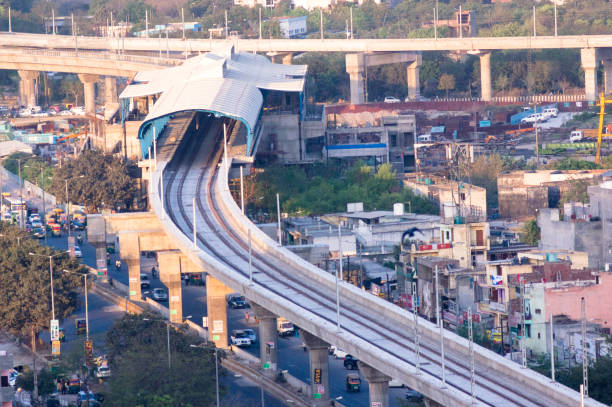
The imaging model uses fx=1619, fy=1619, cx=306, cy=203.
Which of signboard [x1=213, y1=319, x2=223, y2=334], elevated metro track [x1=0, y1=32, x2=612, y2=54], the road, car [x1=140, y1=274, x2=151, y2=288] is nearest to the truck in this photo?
the road

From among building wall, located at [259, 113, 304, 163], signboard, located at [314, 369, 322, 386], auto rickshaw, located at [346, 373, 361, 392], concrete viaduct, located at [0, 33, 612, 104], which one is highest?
concrete viaduct, located at [0, 33, 612, 104]

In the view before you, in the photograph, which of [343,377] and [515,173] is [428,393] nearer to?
[343,377]

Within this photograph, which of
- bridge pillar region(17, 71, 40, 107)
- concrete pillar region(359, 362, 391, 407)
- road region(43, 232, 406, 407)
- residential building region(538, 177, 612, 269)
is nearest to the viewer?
concrete pillar region(359, 362, 391, 407)

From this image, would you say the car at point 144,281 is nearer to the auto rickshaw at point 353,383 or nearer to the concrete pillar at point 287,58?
the auto rickshaw at point 353,383

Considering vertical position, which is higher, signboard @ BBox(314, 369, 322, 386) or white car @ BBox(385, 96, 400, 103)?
white car @ BBox(385, 96, 400, 103)

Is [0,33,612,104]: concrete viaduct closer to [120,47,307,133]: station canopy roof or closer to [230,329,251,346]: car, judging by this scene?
[120,47,307,133]: station canopy roof

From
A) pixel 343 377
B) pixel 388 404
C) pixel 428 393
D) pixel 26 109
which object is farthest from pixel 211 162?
pixel 26 109
